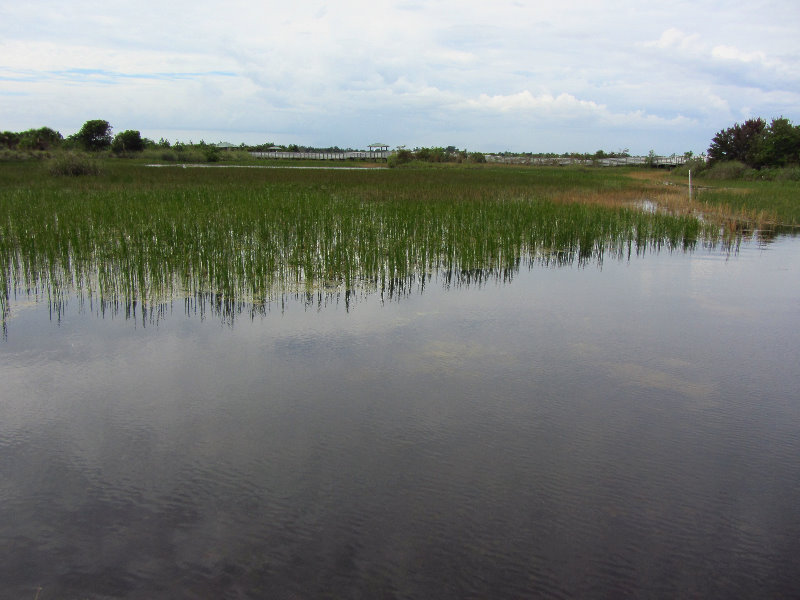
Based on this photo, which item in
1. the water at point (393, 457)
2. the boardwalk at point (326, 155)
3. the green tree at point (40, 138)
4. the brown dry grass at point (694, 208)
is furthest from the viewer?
the boardwalk at point (326, 155)

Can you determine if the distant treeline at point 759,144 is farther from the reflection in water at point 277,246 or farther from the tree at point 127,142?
the tree at point 127,142

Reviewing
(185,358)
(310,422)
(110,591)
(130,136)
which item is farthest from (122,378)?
(130,136)

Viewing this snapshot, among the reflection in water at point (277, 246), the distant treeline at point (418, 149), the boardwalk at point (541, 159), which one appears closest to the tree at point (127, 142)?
the distant treeline at point (418, 149)

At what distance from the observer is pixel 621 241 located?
451 inches

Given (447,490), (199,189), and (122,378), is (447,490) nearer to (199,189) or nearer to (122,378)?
(122,378)

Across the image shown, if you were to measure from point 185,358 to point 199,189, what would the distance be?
1358cm

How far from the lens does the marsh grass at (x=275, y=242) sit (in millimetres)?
7355

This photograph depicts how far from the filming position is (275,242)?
9.80m

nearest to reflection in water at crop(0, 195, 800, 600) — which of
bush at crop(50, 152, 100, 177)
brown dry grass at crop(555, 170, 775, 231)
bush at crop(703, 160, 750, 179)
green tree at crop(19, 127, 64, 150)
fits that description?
brown dry grass at crop(555, 170, 775, 231)

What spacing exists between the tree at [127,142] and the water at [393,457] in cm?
5470

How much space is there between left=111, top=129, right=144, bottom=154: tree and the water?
54699 millimetres

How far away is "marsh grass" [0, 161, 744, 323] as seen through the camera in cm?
736

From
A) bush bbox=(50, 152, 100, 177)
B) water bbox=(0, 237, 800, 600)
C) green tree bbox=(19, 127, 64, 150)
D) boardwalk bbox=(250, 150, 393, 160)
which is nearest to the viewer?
water bbox=(0, 237, 800, 600)

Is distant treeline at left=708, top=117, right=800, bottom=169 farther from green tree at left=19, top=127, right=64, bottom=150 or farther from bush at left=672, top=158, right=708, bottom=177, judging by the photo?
green tree at left=19, top=127, right=64, bottom=150
